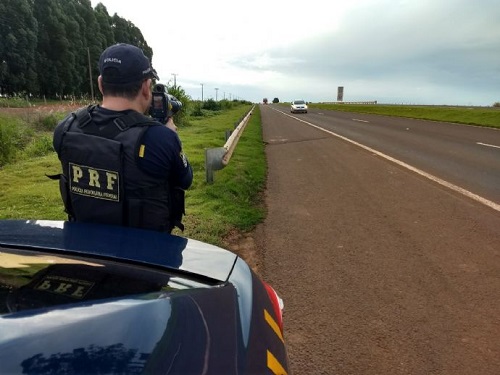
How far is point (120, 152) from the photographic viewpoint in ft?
6.43

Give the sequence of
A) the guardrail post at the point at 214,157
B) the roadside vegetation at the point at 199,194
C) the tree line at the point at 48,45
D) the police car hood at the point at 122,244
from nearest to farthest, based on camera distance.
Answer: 1. the police car hood at the point at 122,244
2. the roadside vegetation at the point at 199,194
3. the guardrail post at the point at 214,157
4. the tree line at the point at 48,45

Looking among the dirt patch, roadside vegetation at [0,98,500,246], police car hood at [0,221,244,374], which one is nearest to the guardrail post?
roadside vegetation at [0,98,500,246]

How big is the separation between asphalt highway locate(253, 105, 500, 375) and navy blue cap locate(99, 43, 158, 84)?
1973 mm

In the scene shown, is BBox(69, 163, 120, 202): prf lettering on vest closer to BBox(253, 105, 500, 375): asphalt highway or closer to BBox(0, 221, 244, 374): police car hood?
BBox(0, 221, 244, 374): police car hood

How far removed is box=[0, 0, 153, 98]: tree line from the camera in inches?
2085

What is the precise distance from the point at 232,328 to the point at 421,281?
2.72m

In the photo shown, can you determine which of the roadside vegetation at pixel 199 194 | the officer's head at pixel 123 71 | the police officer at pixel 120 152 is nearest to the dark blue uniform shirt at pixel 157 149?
the police officer at pixel 120 152

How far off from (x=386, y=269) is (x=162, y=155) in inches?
102

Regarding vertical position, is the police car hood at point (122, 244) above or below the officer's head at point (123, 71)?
below

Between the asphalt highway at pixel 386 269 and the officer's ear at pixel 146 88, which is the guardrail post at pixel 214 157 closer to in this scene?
the asphalt highway at pixel 386 269

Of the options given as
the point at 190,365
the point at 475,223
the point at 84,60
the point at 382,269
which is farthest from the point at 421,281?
the point at 84,60

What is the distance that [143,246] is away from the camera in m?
1.76

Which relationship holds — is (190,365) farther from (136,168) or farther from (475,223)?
(475,223)

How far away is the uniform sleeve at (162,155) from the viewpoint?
2.01 metres
